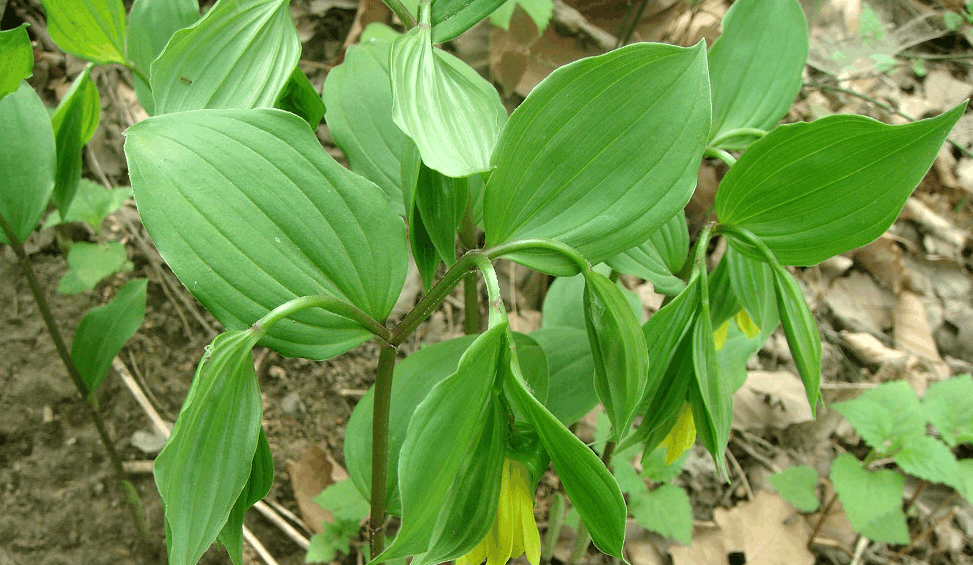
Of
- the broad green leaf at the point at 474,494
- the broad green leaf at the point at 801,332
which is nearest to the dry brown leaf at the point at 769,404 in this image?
the broad green leaf at the point at 801,332

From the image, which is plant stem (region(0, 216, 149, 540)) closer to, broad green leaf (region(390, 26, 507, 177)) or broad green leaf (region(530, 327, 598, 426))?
broad green leaf (region(390, 26, 507, 177))

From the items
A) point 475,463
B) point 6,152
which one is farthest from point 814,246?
point 6,152

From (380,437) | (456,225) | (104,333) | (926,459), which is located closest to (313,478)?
(104,333)

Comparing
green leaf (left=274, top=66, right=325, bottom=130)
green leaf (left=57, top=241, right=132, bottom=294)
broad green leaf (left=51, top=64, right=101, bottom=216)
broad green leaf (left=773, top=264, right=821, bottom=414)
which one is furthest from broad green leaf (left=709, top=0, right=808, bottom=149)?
green leaf (left=57, top=241, right=132, bottom=294)

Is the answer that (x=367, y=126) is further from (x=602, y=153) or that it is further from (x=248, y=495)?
(x=248, y=495)

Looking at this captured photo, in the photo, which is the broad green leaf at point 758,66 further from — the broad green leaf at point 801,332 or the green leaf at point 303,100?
the green leaf at point 303,100

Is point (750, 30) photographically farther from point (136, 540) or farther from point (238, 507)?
point (136, 540)
